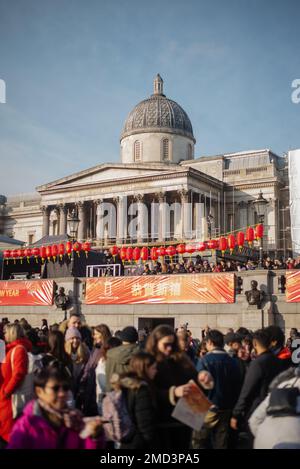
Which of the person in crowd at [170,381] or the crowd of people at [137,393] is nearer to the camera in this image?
the crowd of people at [137,393]

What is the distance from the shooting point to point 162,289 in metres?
23.8

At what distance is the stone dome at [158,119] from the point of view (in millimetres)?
59438

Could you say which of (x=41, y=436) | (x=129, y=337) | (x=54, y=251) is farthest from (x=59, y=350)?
(x=54, y=251)

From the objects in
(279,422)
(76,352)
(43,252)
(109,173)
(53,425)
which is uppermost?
(109,173)

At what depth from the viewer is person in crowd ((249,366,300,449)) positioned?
5.43 m

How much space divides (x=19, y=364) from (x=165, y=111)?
55.3m

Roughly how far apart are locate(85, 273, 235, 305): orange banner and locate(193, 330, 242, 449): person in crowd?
49.5 ft

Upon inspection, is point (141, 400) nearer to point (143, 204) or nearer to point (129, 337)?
point (129, 337)

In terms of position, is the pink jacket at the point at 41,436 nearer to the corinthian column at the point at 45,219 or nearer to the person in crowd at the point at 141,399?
the person in crowd at the point at 141,399

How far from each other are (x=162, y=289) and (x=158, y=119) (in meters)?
38.4

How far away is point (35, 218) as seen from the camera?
67.5 metres

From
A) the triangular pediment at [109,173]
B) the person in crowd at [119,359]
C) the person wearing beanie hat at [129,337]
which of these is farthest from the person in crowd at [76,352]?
the triangular pediment at [109,173]

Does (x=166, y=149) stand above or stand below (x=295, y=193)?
above

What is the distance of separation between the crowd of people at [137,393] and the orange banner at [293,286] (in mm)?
13207
